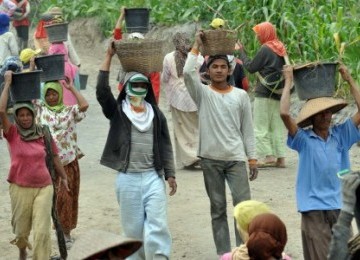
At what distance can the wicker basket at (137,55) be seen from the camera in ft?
29.4

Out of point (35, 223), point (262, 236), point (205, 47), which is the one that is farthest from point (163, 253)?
point (262, 236)

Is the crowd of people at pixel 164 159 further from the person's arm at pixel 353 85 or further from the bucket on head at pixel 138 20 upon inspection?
the bucket on head at pixel 138 20

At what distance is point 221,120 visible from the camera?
30.5 feet

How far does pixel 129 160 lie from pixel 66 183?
983 millimetres

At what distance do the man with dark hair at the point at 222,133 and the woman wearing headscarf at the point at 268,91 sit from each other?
365 cm

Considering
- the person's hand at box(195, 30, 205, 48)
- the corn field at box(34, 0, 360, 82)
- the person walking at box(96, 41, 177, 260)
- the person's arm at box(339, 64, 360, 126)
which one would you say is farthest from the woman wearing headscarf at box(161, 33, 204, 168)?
the person's arm at box(339, 64, 360, 126)

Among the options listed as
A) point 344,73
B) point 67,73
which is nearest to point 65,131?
point 67,73

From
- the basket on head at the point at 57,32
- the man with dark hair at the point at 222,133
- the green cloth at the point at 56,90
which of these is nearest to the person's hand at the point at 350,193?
the man with dark hair at the point at 222,133

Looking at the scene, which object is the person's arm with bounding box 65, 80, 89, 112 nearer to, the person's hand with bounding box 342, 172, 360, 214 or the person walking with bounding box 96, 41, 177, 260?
the person walking with bounding box 96, 41, 177, 260

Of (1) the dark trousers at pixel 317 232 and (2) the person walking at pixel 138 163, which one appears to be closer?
(1) the dark trousers at pixel 317 232

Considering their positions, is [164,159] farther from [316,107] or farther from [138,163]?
[316,107]

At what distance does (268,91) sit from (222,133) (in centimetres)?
409

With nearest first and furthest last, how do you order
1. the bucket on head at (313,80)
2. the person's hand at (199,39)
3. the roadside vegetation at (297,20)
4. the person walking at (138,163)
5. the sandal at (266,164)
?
the bucket on head at (313,80) < the person walking at (138,163) < the person's hand at (199,39) < the sandal at (266,164) < the roadside vegetation at (297,20)

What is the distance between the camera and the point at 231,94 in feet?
30.6
